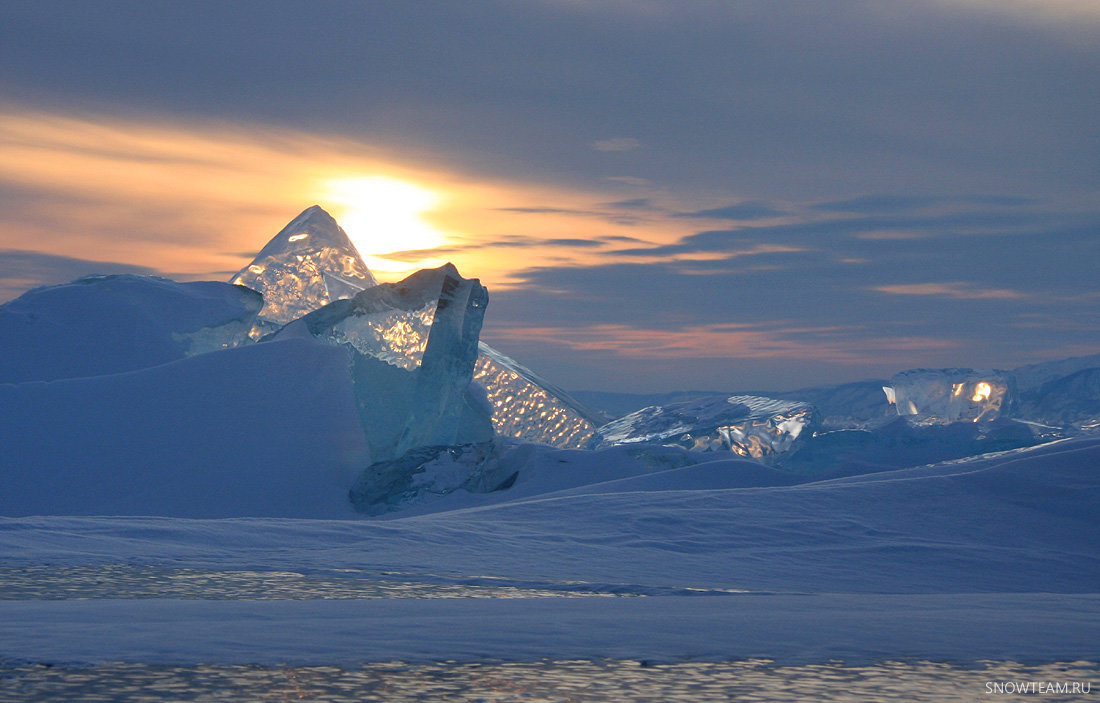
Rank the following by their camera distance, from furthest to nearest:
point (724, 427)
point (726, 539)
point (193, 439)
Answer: point (724, 427) < point (193, 439) < point (726, 539)

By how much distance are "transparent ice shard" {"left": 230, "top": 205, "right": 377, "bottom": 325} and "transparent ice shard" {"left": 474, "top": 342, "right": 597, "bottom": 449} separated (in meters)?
2.61

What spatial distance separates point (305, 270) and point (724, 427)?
7398mm

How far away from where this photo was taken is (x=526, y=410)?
52.7 ft

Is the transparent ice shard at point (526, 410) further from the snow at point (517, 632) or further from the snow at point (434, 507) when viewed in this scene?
the snow at point (517, 632)

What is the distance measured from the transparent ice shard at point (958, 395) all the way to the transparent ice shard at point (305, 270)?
17670 mm

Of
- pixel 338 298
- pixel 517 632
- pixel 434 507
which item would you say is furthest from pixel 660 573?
pixel 338 298

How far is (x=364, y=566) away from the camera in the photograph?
423 cm

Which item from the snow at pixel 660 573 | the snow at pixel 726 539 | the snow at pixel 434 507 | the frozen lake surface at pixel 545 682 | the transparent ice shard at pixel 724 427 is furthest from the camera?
the transparent ice shard at pixel 724 427

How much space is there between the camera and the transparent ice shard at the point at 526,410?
15977mm

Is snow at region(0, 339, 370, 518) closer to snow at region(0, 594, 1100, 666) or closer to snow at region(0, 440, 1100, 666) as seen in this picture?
snow at region(0, 440, 1100, 666)

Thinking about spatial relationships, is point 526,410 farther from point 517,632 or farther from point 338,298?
point 517,632

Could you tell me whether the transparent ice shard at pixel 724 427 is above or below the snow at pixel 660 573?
above

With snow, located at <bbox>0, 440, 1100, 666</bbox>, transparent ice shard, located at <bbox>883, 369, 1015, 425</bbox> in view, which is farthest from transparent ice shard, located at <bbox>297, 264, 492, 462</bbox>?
transparent ice shard, located at <bbox>883, 369, 1015, 425</bbox>

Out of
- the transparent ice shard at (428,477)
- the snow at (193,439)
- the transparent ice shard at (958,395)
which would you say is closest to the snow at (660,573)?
the transparent ice shard at (428,477)
